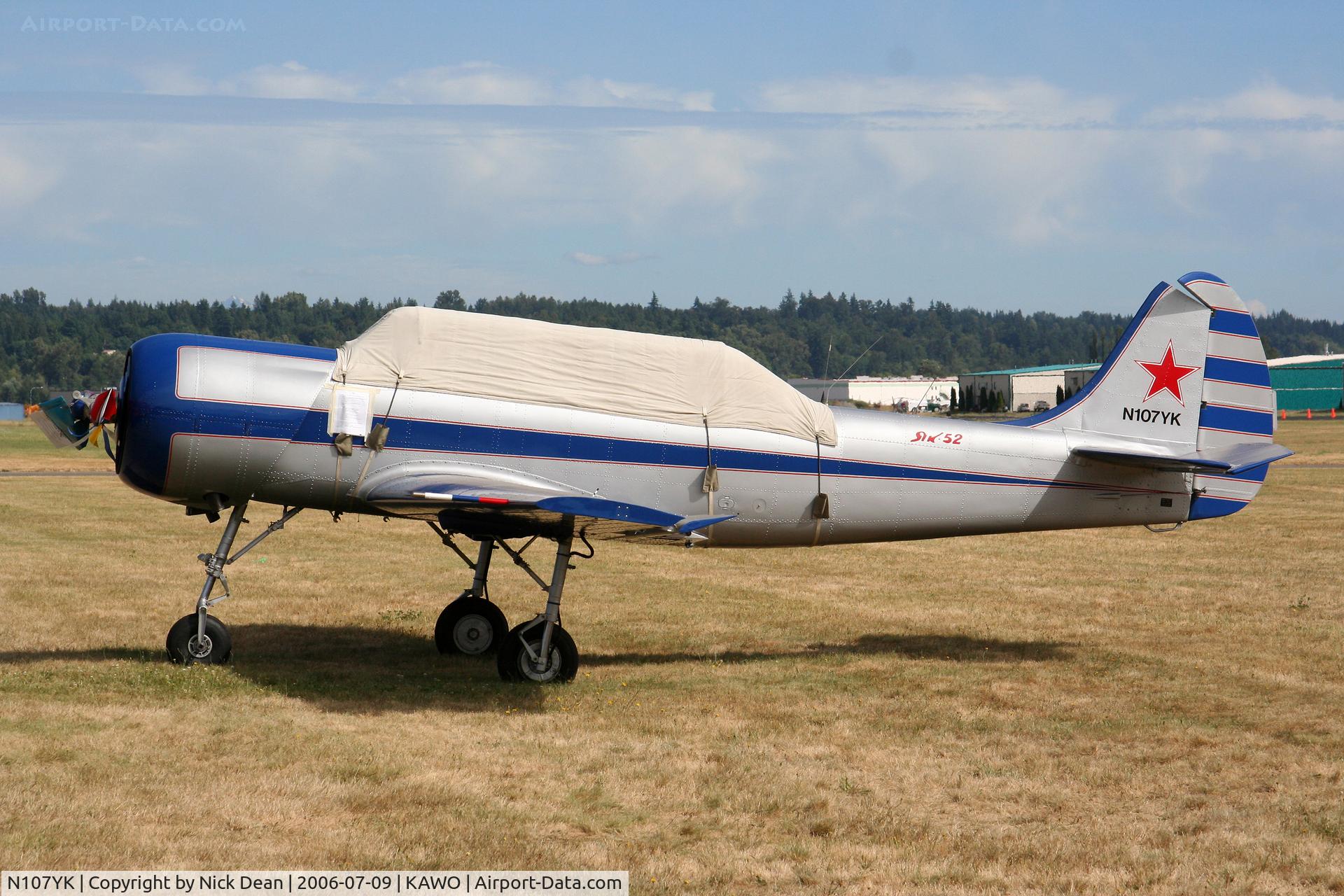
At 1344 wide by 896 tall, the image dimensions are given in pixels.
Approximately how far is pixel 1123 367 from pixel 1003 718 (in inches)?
195

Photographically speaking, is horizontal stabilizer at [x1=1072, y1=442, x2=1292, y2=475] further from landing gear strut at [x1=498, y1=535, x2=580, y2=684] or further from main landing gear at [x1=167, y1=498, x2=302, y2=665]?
main landing gear at [x1=167, y1=498, x2=302, y2=665]

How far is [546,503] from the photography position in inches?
377

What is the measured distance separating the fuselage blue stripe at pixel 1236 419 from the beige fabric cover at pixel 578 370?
4260 millimetres

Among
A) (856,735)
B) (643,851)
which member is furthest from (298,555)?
(643,851)

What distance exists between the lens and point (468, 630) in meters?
12.2

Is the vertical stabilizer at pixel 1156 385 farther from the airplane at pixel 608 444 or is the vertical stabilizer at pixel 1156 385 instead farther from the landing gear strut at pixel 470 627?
the landing gear strut at pixel 470 627

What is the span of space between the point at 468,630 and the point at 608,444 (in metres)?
2.68

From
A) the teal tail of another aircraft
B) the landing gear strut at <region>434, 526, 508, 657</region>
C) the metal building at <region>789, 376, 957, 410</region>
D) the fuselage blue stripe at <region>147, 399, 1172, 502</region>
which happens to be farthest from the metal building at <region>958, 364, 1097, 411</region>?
the landing gear strut at <region>434, 526, 508, 657</region>

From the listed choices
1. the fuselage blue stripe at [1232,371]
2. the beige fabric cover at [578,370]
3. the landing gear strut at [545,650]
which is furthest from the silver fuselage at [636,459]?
the fuselage blue stripe at [1232,371]

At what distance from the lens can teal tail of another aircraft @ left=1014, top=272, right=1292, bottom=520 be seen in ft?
41.9

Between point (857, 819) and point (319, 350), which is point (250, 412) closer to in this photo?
point (319, 350)

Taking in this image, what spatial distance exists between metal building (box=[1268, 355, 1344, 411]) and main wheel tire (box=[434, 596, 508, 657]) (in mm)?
108157

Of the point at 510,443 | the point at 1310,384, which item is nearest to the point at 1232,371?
the point at 510,443

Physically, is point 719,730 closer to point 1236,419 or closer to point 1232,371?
point 1236,419
